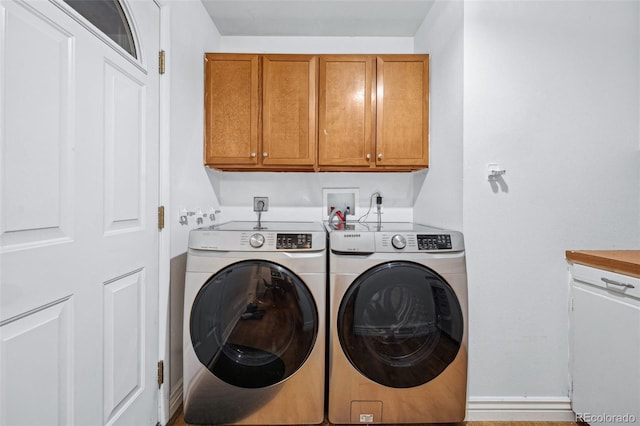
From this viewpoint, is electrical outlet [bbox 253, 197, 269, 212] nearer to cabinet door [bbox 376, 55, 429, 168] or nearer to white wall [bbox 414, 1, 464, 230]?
cabinet door [bbox 376, 55, 429, 168]

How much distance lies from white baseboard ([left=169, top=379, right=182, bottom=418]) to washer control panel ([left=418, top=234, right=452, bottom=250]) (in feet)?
4.93

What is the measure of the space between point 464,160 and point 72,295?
1.79 m

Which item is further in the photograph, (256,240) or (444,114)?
(444,114)

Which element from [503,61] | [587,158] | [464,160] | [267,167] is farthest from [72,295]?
[587,158]

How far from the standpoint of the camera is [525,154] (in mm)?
1605

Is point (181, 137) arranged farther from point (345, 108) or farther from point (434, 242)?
point (434, 242)

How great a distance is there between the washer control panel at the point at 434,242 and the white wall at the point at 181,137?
127cm

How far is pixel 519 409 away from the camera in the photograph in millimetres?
1612

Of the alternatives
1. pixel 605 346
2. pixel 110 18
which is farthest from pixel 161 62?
pixel 605 346

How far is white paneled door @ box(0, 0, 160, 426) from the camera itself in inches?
32.1

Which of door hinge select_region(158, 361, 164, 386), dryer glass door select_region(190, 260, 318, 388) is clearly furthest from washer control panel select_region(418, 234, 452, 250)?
door hinge select_region(158, 361, 164, 386)

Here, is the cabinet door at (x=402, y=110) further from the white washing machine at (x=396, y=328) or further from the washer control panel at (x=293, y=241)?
the washer control panel at (x=293, y=241)

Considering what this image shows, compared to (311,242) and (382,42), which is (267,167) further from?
(382,42)

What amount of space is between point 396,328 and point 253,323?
697 millimetres
